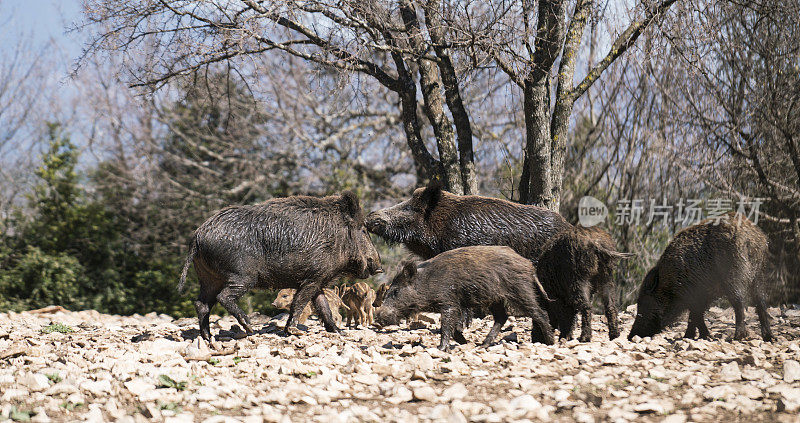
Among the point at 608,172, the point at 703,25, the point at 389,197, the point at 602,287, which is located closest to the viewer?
the point at 602,287

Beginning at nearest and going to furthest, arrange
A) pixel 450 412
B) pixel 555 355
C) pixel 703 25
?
pixel 450 412, pixel 555 355, pixel 703 25

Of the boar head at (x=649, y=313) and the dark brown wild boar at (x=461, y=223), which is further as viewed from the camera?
the dark brown wild boar at (x=461, y=223)

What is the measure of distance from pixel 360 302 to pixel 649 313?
3.66 m

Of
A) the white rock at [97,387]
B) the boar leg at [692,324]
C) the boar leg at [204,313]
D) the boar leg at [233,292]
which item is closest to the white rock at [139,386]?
the white rock at [97,387]

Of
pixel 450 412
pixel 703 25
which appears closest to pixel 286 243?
pixel 450 412

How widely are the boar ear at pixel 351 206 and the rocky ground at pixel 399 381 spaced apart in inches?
64.9

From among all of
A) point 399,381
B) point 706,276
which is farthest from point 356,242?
point 706,276

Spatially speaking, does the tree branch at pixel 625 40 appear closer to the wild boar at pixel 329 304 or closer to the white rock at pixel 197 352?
the wild boar at pixel 329 304

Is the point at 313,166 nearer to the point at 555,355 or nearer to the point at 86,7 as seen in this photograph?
the point at 86,7

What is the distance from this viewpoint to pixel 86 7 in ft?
29.9

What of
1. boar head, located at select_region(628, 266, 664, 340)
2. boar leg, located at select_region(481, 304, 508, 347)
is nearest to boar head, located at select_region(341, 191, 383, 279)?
boar leg, located at select_region(481, 304, 508, 347)

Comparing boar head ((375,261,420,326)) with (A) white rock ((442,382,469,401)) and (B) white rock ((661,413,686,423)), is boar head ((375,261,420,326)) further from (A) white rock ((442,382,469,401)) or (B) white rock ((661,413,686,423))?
(B) white rock ((661,413,686,423))

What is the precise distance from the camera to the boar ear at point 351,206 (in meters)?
7.71

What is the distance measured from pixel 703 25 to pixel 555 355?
17.4ft
